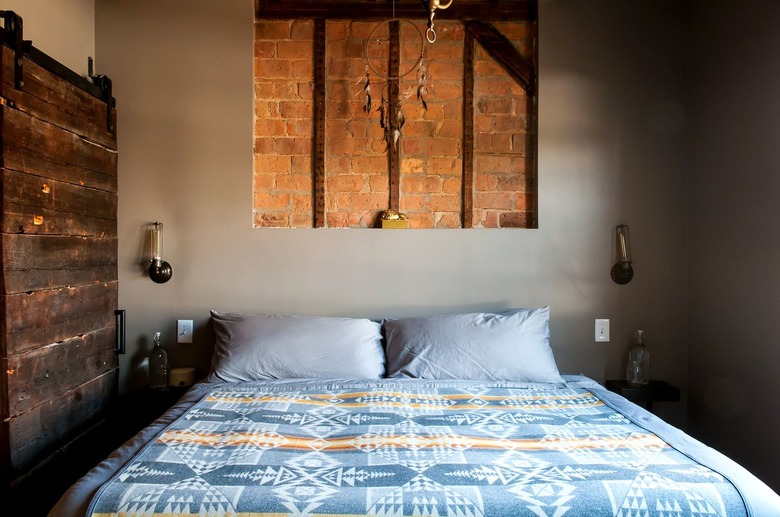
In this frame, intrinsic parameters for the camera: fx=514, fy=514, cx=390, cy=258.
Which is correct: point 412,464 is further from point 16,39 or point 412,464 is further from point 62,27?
point 62,27

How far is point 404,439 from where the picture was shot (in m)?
1.54

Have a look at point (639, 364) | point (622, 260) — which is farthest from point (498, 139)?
point (639, 364)

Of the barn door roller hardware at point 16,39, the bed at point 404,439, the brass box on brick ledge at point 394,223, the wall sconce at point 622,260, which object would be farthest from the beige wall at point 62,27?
the wall sconce at point 622,260

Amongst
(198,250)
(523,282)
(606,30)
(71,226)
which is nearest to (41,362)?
(71,226)

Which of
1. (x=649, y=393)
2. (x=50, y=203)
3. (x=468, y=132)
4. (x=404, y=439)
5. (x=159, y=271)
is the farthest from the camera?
(x=468, y=132)

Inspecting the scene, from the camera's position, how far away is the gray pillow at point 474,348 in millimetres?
2197

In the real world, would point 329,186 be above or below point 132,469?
above

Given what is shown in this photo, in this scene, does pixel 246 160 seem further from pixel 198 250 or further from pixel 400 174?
pixel 400 174

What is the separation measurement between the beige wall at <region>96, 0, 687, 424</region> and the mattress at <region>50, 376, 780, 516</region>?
0.72m

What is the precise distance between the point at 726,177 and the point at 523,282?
39.4 inches

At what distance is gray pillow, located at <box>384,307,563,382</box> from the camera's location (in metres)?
2.20

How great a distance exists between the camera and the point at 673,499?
1217 millimetres

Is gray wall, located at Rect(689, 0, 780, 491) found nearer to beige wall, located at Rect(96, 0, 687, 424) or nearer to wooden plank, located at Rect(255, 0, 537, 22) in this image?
beige wall, located at Rect(96, 0, 687, 424)

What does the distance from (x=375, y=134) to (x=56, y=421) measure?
6.14 ft
